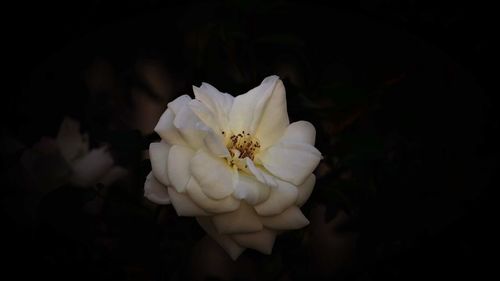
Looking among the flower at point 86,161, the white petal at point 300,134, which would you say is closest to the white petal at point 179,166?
the white petal at point 300,134

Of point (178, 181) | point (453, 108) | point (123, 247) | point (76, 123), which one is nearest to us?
point (178, 181)

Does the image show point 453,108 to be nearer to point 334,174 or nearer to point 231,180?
point 334,174

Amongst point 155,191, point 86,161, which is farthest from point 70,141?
point 155,191

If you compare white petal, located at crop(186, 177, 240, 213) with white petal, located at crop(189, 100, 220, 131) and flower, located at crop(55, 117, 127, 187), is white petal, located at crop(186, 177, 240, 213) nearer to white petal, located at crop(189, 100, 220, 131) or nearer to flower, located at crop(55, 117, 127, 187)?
white petal, located at crop(189, 100, 220, 131)

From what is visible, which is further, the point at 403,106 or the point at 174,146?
the point at 403,106

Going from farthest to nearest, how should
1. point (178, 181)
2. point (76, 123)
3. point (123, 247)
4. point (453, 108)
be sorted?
point (453, 108)
point (76, 123)
point (123, 247)
point (178, 181)

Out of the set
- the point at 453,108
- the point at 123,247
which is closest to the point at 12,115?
the point at 123,247

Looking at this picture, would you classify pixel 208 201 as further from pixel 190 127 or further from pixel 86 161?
pixel 86 161

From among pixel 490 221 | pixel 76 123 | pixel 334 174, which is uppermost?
pixel 76 123
